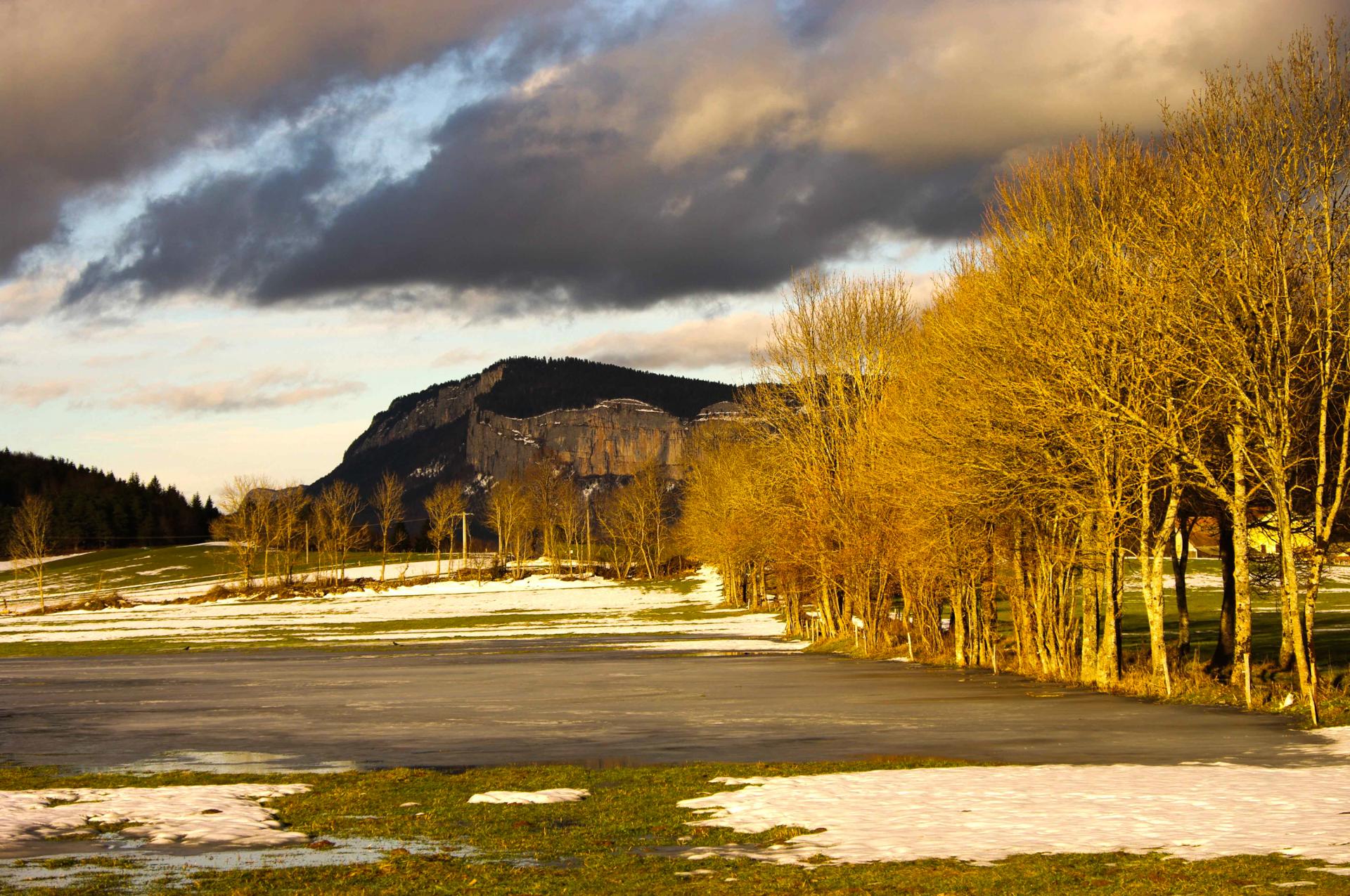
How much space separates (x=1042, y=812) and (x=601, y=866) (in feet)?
20.7

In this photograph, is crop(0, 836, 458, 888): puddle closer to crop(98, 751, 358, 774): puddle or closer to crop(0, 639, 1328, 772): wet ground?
crop(98, 751, 358, 774): puddle

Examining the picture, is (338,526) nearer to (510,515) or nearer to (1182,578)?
(510,515)

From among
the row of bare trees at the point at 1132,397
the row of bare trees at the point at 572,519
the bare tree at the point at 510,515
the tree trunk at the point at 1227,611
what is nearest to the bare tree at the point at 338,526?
the bare tree at the point at 510,515

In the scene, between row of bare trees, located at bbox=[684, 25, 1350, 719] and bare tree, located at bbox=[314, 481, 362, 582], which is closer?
row of bare trees, located at bbox=[684, 25, 1350, 719]

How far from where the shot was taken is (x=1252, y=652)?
45094 mm

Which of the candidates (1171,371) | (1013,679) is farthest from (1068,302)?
(1013,679)

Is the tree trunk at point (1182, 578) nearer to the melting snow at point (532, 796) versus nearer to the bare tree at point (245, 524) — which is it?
the melting snow at point (532, 796)

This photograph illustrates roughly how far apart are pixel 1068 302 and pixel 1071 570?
10228 millimetres

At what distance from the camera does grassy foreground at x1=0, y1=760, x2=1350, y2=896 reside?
41.1ft

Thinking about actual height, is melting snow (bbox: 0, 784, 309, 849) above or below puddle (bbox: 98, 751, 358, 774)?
above

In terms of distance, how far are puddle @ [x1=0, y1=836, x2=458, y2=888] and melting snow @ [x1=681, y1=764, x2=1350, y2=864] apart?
408 centimetres

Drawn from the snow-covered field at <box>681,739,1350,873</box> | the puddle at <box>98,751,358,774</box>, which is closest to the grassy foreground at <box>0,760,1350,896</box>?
the snow-covered field at <box>681,739,1350,873</box>

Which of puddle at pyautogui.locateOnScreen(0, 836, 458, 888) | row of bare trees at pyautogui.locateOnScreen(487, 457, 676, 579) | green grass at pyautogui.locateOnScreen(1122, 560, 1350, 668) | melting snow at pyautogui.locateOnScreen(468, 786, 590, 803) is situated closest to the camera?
puddle at pyautogui.locateOnScreen(0, 836, 458, 888)

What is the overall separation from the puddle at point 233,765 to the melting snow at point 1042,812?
28.8 feet
